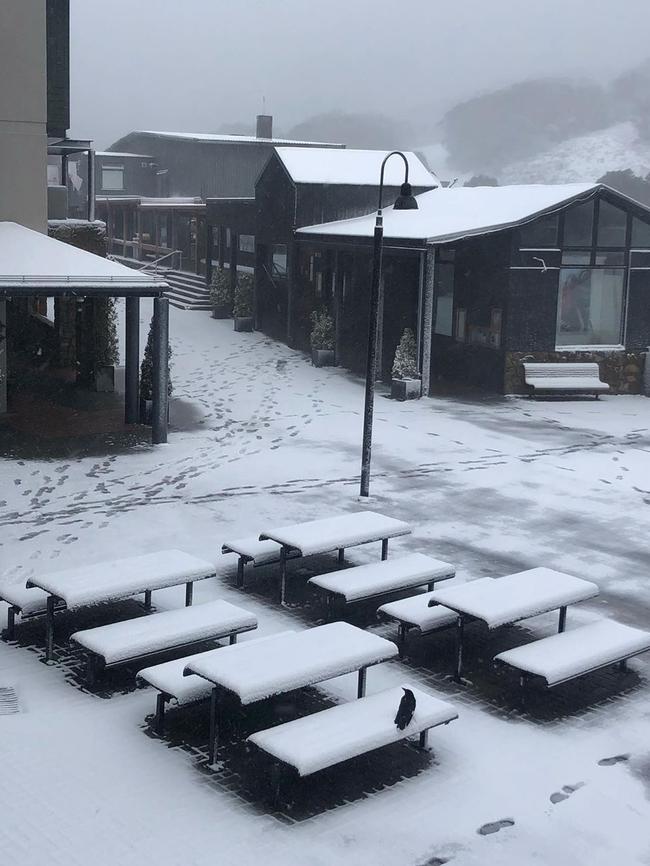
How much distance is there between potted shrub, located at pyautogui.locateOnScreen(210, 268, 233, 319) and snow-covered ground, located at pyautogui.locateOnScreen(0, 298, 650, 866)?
8065mm

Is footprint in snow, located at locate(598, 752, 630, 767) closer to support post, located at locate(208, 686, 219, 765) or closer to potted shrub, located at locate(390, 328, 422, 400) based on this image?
support post, located at locate(208, 686, 219, 765)

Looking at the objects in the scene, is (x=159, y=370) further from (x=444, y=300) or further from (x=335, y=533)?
(x=444, y=300)

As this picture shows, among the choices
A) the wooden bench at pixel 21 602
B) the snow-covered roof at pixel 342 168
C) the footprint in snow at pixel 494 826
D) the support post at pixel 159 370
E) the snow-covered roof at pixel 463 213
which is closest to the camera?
the footprint in snow at pixel 494 826

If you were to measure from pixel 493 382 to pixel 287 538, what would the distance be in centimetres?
1332

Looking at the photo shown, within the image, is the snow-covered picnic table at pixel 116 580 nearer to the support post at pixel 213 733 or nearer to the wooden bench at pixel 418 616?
the wooden bench at pixel 418 616

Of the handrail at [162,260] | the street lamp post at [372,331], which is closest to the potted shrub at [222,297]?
the handrail at [162,260]

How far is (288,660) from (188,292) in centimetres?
2928

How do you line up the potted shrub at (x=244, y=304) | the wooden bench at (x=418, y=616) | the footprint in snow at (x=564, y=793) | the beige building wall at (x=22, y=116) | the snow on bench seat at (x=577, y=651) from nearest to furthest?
1. the footprint in snow at (x=564, y=793)
2. the snow on bench seat at (x=577, y=651)
3. the wooden bench at (x=418, y=616)
4. the beige building wall at (x=22, y=116)
5. the potted shrub at (x=244, y=304)

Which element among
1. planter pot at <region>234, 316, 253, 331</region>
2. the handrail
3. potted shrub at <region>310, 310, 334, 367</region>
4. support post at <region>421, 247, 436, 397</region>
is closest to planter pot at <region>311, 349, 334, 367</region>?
potted shrub at <region>310, 310, 334, 367</region>

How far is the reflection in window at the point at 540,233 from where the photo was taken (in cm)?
2261

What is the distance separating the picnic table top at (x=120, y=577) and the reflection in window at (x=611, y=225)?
15760mm

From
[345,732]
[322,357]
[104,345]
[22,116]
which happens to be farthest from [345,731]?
[322,357]

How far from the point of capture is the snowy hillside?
420 ft

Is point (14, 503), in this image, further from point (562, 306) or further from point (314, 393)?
point (562, 306)
